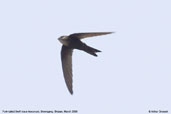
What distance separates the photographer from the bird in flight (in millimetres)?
7855

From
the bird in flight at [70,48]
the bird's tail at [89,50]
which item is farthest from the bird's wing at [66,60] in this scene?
the bird's tail at [89,50]

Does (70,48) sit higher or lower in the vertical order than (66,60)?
higher

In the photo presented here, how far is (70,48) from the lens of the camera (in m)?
8.45

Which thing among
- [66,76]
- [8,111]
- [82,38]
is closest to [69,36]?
[82,38]

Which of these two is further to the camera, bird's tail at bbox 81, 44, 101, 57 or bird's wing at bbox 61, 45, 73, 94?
bird's wing at bbox 61, 45, 73, 94

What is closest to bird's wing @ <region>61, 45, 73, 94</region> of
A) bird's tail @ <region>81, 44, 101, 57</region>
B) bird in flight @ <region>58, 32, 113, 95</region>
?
bird in flight @ <region>58, 32, 113, 95</region>

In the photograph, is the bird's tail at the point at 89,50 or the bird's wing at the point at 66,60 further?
the bird's wing at the point at 66,60

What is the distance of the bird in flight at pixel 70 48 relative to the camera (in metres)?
7.86

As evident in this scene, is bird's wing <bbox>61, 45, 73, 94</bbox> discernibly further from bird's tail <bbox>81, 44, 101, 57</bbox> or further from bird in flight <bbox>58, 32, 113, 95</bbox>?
bird's tail <bbox>81, 44, 101, 57</bbox>

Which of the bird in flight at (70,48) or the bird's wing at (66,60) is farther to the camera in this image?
the bird's wing at (66,60)

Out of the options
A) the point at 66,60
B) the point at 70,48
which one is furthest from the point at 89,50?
the point at 66,60

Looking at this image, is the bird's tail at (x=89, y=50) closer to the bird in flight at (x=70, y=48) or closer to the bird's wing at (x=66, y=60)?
the bird in flight at (x=70, y=48)

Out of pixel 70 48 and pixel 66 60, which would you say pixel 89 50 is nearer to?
pixel 70 48

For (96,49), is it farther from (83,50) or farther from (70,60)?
(70,60)
